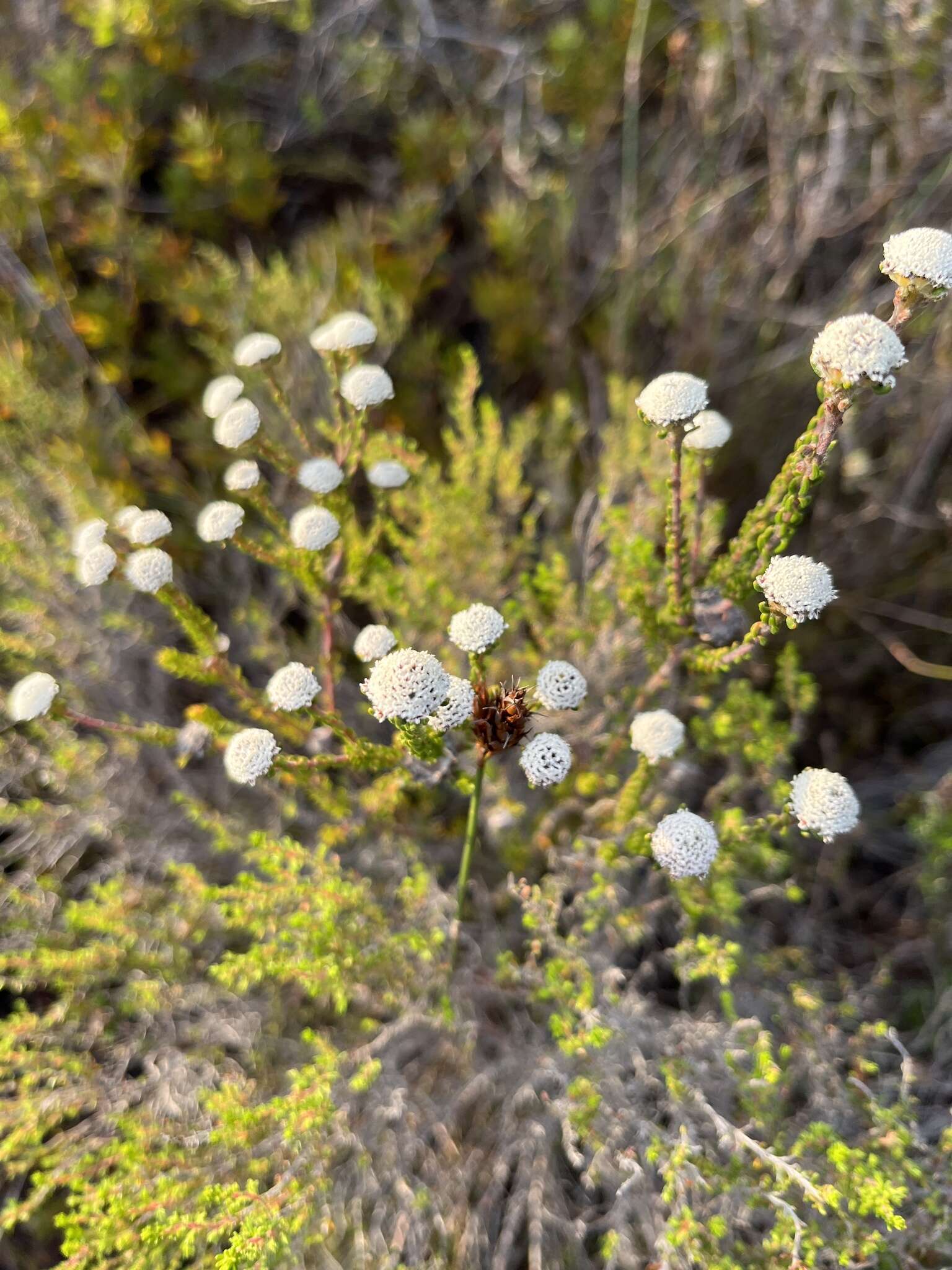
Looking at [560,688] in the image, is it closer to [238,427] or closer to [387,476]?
[387,476]

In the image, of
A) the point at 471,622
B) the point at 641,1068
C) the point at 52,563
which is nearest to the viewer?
the point at 471,622

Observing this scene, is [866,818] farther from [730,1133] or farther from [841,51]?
[841,51]

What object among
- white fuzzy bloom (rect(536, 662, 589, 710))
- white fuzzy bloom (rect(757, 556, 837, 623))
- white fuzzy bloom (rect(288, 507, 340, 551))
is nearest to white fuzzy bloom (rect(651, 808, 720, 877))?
white fuzzy bloom (rect(536, 662, 589, 710))

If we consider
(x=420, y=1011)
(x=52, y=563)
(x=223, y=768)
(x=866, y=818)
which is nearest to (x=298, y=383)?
(x=52, y=563)

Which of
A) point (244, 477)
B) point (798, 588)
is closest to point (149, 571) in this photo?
point (244, 477)

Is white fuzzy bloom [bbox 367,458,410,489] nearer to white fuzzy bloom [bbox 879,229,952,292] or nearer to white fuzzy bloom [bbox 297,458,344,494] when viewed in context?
white fuzzy bloom [bbox 297,458,344,494]

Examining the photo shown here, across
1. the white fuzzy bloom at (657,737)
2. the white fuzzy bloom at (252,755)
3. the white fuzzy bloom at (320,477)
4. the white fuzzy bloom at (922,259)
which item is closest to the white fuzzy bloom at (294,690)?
the white fuzzy bloom at (252,755)

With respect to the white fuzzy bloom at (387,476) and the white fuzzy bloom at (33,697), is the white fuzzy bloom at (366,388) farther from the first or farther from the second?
the white fuzzy bloom at (33,697)
